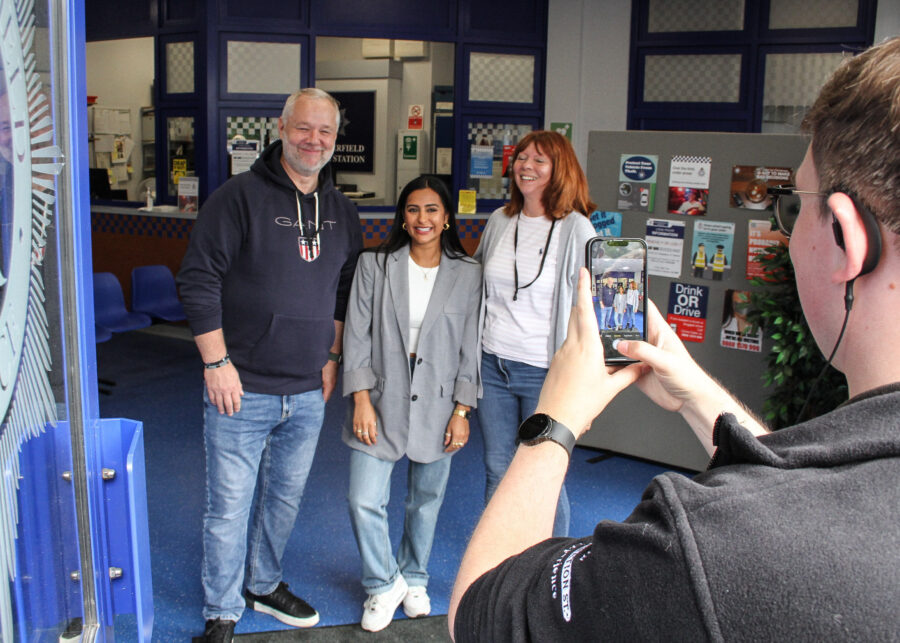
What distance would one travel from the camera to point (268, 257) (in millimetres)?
2568

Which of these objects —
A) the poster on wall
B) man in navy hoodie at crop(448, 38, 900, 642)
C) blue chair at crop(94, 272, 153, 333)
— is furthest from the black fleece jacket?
the poster on wall

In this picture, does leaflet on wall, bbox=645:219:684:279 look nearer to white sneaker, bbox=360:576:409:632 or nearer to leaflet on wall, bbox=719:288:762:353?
leaflet on wall, bbox=719:288:762:353

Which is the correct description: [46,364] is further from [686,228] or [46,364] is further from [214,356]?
[686,228]

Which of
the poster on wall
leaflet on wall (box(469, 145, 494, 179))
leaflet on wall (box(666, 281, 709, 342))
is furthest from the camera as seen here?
the poster on wall

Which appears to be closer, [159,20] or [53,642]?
[53,642]

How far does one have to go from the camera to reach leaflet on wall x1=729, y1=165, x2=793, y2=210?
3.79 m

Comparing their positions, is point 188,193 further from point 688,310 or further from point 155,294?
point 688,310

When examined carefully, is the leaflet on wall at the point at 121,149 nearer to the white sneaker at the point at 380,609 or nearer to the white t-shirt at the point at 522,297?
the white t-shirt at the point at 522,297

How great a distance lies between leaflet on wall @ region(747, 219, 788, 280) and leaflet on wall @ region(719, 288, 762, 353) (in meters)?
0.12

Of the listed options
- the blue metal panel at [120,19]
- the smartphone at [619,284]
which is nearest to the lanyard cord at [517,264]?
the smartphone at [619,284]

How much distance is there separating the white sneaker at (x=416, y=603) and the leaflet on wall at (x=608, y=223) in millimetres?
2075

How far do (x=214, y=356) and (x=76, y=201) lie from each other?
5.77 ft

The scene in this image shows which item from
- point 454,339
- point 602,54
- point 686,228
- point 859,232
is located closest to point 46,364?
point 859,232

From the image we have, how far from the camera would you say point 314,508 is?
12.4 feet
